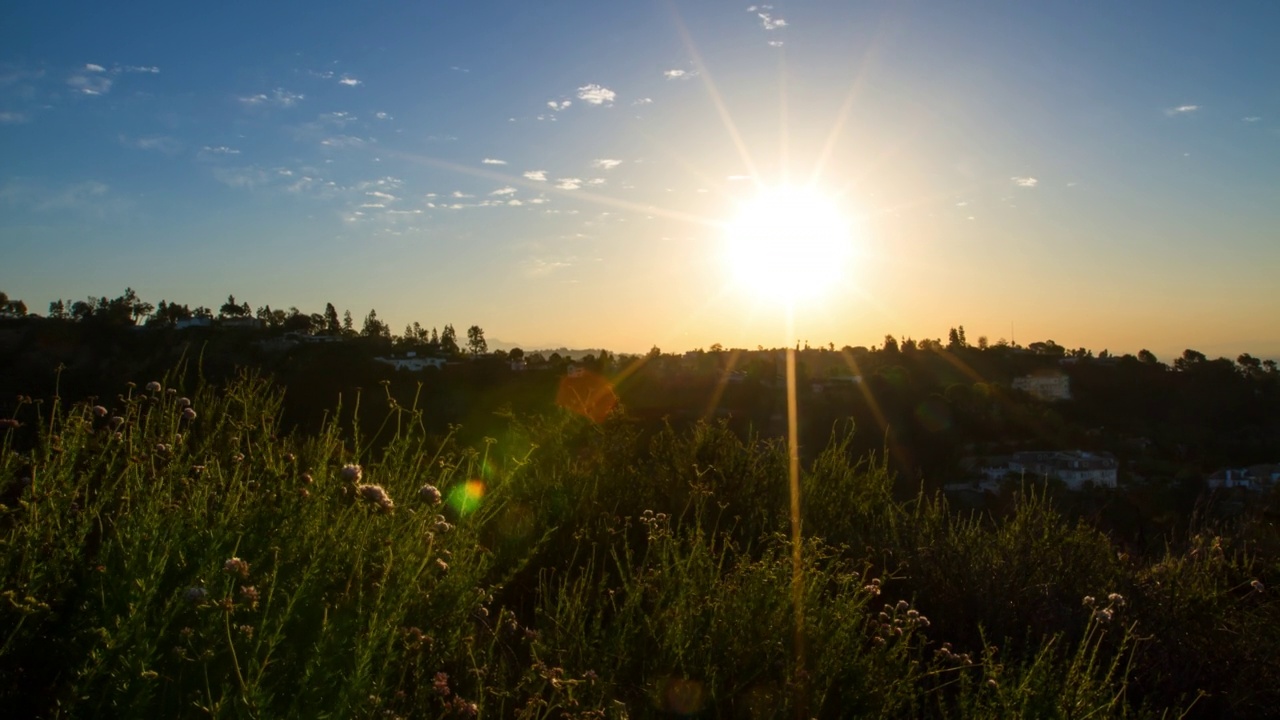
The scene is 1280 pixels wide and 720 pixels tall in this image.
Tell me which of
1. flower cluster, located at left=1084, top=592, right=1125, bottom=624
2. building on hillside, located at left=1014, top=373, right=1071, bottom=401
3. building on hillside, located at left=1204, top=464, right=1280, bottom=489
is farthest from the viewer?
building on hillside, located at left=1014, top=373, right=1071, bottom=401

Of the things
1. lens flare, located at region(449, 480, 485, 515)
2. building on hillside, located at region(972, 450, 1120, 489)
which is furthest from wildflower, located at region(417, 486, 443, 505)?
building on hillside, located at region(972, 450, 1120, 489)

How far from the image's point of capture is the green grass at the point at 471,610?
2115 millimetres

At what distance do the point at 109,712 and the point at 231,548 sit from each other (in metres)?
0.59

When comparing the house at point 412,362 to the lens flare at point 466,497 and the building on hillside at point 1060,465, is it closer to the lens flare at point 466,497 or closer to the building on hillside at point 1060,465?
the building on hillside at point 1060,465

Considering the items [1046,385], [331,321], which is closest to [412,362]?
[331,321]

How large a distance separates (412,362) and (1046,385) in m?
16.8

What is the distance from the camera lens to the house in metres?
12.6

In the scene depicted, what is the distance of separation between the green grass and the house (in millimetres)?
8193

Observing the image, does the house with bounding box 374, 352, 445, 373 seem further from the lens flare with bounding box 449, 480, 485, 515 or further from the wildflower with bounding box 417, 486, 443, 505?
the wildflower with bounding box 417, 486, 443, 505

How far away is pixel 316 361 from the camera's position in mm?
11133

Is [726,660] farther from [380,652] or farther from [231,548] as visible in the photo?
[231,548]

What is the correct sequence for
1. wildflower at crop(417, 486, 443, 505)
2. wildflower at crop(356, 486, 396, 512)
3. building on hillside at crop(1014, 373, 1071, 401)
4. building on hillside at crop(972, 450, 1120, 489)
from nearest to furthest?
wildflower at crop(356, 486, 396, 512), wildflower at crop(417, 486, 443, 505), building on hillside at crop(972, 450, 1120, 489), building on hillside at crop(1014, 373, 1071, 401)

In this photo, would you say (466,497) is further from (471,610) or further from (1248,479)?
(1248,479)

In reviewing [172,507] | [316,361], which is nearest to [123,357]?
[316,361]
